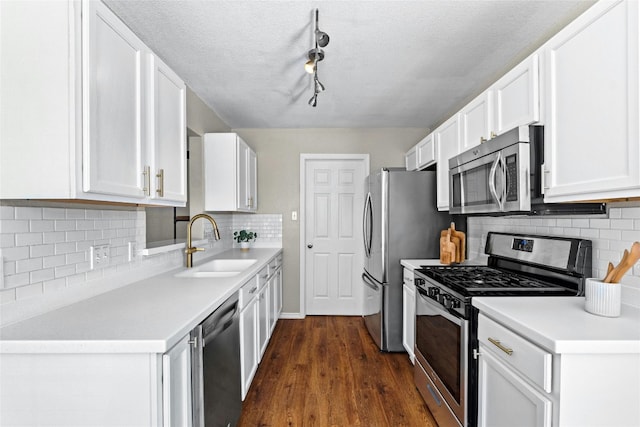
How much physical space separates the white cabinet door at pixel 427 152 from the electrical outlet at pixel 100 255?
2.62m

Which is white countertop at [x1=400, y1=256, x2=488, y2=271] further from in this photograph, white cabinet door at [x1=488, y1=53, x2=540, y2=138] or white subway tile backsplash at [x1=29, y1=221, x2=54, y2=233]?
white subway tile backsplash at [x1=29, y1=221, x2=54, y2=233]

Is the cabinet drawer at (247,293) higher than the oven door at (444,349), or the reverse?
the cabinet drawer at (247,293)

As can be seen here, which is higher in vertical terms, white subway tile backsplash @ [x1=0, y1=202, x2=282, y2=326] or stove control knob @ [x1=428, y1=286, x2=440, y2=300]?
white subway tile backsplash @ [x1=0, y1=202, x2=282, y2=326]

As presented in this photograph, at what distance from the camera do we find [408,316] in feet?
9.68

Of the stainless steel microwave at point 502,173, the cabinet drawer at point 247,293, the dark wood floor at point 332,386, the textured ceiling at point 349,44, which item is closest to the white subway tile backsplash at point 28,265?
the cabinet drawer at point 247,293

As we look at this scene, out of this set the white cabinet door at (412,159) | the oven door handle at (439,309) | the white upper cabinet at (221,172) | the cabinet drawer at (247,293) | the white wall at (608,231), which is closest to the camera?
the white wall at (608,231)

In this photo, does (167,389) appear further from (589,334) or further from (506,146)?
(506,146)

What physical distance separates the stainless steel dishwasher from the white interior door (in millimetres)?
2407

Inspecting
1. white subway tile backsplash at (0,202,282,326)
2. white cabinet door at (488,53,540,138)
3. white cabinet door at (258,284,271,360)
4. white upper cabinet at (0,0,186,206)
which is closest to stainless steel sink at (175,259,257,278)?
white cabinet door at (258,284,271,360)

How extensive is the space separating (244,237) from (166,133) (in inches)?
95.4

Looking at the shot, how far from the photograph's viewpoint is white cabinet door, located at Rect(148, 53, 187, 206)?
5.45 feet

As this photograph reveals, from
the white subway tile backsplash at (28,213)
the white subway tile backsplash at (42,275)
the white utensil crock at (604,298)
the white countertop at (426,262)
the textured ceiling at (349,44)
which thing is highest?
the textured ceiling at (349,44)

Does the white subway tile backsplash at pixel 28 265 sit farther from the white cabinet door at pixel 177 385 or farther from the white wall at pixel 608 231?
the white wall at pixel 608 231

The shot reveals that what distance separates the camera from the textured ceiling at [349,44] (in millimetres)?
1828
